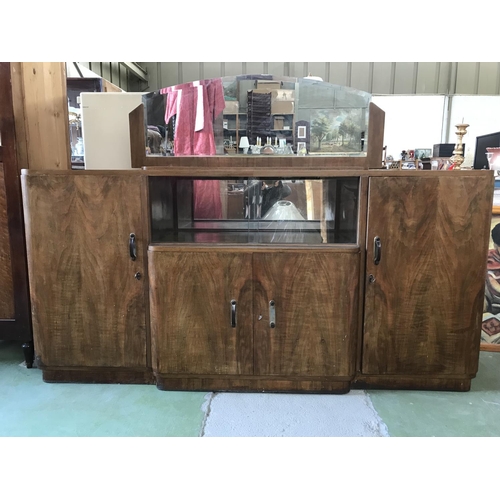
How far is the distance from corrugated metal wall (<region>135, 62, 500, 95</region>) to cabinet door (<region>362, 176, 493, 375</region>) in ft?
16.6

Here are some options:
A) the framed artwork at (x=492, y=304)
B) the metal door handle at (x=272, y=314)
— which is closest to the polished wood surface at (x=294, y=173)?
the metal door handle at (x=272, y=314)

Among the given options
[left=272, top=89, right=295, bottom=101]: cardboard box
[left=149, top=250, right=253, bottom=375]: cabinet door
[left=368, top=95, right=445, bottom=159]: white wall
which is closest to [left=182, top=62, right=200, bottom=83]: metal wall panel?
[left=368, top=95, right=445, bottom=159]: white wall

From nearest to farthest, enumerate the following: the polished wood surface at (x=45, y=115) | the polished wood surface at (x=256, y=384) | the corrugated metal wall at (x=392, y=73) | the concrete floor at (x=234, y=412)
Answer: the concrete floor at (x=234, y=412) < the polished wood surface at (x=256, y=384) < the polished wood surface at (x=45, y=115) < the corrugated metal wall at (x=392, y=73)

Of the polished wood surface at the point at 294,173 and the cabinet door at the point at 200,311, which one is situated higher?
the polished wood surface at the point at 294,173

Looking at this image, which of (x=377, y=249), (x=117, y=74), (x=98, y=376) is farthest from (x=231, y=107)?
(x=117, y=74)

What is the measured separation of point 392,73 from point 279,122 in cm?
538

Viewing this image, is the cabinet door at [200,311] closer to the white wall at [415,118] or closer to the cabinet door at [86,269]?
the cabinet door at [86,269]

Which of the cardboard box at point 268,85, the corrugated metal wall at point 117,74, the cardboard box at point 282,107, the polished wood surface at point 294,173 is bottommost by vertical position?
the polished wood surface at point 294,173

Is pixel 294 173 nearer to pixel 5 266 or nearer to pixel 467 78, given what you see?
pixel 5 266

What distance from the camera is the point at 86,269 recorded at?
1.69 m

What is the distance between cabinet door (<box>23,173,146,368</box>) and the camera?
5.37 feet

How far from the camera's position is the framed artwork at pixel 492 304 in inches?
85.0

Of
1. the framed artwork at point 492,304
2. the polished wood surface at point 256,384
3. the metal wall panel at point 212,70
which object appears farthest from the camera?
the metal wall panel at point 212,70

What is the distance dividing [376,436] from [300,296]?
612 mm
